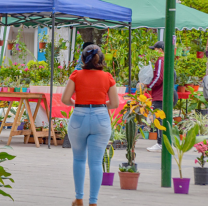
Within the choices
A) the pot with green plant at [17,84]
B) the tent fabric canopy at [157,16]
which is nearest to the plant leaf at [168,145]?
the pot with green plant at [17,84]

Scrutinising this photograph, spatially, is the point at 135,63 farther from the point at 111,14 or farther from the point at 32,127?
the point at 32,127

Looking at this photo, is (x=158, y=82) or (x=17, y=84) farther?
(x=17, y=84)

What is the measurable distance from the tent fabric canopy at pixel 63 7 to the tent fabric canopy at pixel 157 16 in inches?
87.5

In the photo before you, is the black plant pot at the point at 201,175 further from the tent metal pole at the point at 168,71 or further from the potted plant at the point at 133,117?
the potted plant at the point at 133,117

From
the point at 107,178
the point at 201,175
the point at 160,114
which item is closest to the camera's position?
the point at 160,114

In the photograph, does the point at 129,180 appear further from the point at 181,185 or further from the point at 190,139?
the point at 190,139

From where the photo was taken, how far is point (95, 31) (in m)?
14.6

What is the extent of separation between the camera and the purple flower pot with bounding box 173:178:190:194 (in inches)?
211

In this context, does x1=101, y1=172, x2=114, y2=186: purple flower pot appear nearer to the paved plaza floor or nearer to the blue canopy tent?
the paved plaza floor

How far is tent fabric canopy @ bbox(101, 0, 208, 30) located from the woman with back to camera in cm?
734

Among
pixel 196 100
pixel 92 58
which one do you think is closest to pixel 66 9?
pixel 92 58

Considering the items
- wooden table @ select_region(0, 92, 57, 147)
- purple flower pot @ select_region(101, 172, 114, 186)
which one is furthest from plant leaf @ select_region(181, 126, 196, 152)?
wooden table @ select_region(0, 92, 57, 147)

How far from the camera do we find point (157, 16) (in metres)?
11.8

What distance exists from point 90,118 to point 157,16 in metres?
7.82
